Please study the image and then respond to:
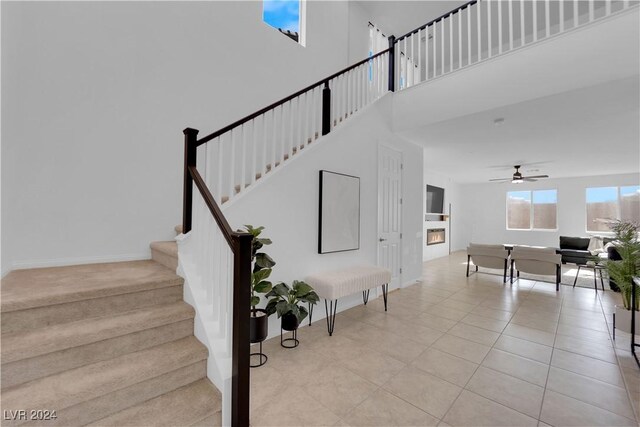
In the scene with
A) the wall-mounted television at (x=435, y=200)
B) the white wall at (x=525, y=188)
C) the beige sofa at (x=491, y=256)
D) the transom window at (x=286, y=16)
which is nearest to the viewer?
the transom window at (x=286, y=16)

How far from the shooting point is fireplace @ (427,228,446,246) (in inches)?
341

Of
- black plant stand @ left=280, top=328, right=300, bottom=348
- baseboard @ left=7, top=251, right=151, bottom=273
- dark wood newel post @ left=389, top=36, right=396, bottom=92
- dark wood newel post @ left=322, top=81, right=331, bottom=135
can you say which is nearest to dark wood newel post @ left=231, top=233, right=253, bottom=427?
black plant stand @ left=280, top=328, right=300, bottom=348

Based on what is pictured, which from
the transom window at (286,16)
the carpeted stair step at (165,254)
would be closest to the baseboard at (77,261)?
the carpeted stair step at (165,254)

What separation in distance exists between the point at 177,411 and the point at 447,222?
9.85 metres

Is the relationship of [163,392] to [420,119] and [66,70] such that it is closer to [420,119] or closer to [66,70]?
[66,70]

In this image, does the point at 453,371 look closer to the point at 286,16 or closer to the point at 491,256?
the point at 491,256

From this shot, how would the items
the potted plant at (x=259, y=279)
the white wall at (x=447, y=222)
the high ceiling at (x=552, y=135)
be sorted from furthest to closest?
1. the white wall at (x=447, y=222)
2. the high ceiling at (x=552, y=135)
3. the potted plant at (x=259, y=279)

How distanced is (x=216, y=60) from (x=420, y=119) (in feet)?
10.5

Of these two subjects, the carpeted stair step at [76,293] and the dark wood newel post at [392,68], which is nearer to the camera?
the carpeted stair step at [76,293]

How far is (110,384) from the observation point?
1.57 metres

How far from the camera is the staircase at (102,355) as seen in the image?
1498 mm

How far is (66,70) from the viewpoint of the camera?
2.69 m

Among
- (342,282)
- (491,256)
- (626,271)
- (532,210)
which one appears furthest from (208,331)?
(532,210)

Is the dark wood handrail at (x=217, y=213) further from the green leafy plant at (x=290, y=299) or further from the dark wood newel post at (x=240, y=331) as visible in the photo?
the green leafy plant at (x=290, y=299)
